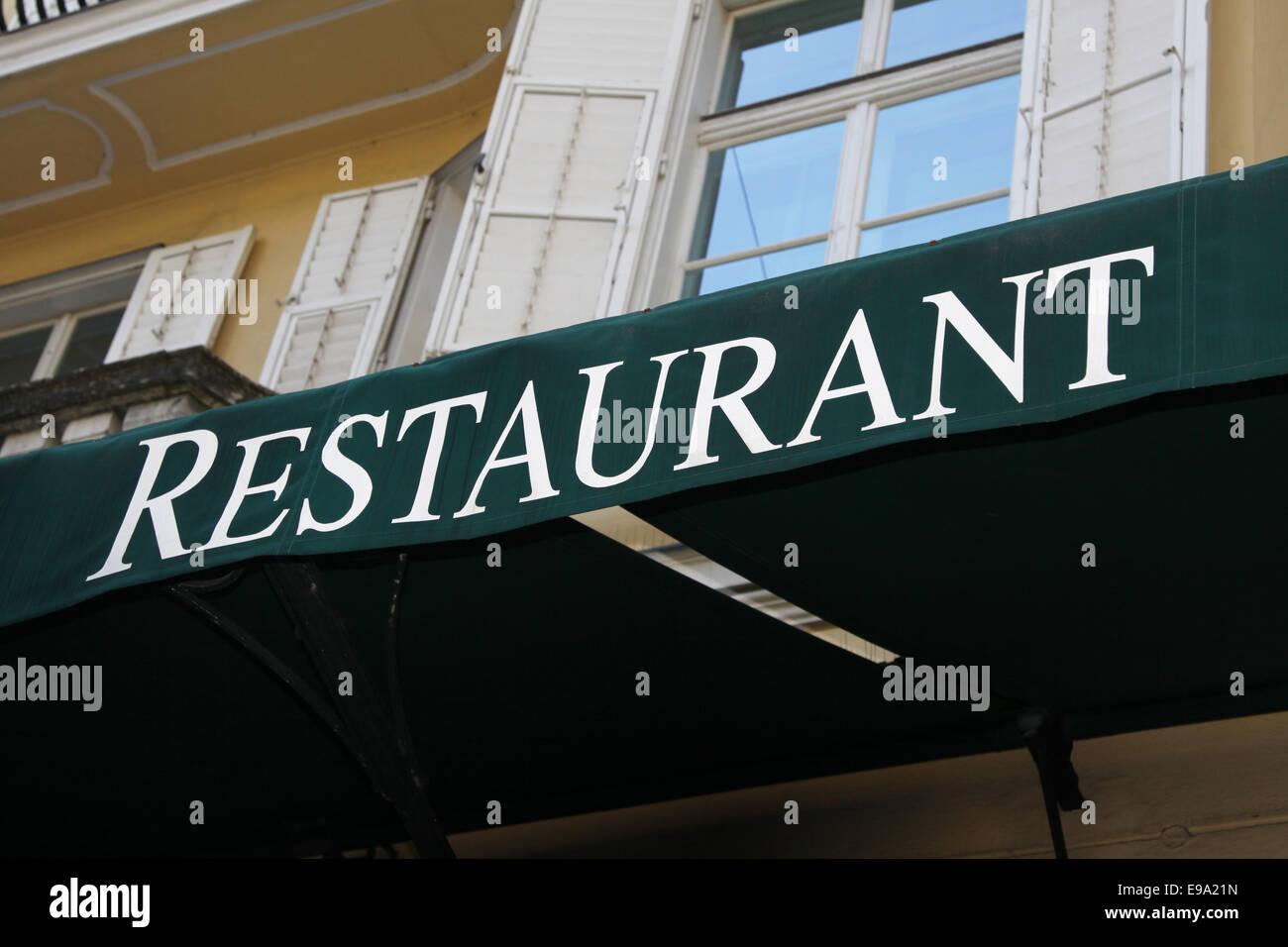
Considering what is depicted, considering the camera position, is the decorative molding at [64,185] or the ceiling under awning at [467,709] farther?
the decorative molding at [64,185]

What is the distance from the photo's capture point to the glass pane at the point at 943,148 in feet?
20.2

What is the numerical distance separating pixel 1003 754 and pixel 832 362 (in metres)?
1.63

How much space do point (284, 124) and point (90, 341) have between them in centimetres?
180

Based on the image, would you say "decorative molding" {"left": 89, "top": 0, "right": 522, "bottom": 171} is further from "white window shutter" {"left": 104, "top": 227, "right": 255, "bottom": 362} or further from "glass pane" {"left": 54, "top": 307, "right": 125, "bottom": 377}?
"glass pane" {"left": 54, "top": 307, "right": 125, "bottom": 377}

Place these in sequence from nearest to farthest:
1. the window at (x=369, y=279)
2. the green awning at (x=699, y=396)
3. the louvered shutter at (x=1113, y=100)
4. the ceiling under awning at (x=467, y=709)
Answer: the green awning at (x=699, y=396) → the ceiling under awning at (x=467, y=709) → the louvered shutter at (x=1113, y=100) → the window at (x=369, y=279)

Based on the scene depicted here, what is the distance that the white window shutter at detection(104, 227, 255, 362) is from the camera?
8.36 m

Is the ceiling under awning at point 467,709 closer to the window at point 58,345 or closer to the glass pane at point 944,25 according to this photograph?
the glass pane at point 944,25

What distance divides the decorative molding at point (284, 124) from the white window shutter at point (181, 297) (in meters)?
0.58

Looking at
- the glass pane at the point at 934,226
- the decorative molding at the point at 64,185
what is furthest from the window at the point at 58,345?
the glass pane at the point at 934,226

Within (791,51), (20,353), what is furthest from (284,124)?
(791,51)

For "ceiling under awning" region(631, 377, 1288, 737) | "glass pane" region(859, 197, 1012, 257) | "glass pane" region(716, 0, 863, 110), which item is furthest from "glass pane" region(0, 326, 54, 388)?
"ceiling under awning" region(631, 377, 1288, 737)

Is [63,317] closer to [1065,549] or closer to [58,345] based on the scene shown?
[58,345]

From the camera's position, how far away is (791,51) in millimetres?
7281
